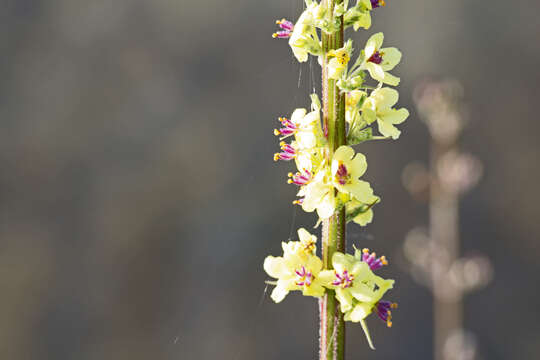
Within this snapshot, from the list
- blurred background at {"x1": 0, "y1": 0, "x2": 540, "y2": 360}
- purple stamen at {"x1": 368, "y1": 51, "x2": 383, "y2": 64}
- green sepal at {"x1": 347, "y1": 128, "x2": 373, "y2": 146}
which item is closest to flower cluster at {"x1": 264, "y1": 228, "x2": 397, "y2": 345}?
green sepal at {"x1": 347, "y1": 128, "x2": 373, "y2": 146}

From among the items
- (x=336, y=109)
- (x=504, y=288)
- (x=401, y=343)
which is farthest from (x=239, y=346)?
(x=336, y=109)

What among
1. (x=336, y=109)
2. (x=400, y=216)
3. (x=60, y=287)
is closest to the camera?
(x=336, y=109)

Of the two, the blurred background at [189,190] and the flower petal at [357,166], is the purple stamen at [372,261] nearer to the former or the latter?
the flower petal at [357,166]

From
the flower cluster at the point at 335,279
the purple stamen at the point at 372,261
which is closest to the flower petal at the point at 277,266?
Answer: the flower cluster at the point at 335,279

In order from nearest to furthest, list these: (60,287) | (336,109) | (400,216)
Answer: (336,109)
(60,287)
(400,216)

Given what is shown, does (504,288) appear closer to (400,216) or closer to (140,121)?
(400,216)

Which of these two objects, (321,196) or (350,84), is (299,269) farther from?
(350,84)
